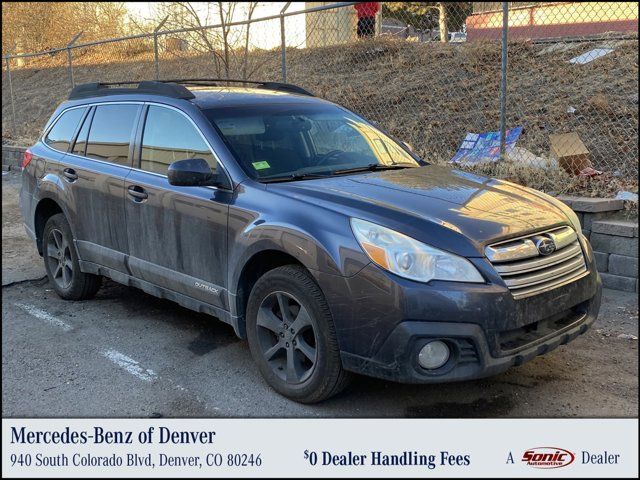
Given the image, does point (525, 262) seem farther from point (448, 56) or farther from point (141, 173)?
point (448, 56)

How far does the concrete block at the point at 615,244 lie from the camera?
5.21 m

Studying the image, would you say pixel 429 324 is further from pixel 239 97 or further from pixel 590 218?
pixel 590 218

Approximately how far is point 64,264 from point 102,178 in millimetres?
1119

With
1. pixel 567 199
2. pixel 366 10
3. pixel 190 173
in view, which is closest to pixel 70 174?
pixel 190 173

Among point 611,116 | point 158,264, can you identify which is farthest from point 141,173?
point 611,116

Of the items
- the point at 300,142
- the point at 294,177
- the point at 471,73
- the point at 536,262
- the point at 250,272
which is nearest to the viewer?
the point at 536,262

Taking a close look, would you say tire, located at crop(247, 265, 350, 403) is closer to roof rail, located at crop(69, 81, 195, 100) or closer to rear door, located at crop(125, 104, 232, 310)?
rear door, located at crop(125, 104, 232, 310)

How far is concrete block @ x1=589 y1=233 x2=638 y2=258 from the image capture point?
17.1 ft

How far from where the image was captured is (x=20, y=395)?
3814mm

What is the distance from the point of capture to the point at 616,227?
5.27m

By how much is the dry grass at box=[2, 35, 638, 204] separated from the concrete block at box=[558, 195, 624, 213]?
31 centimetres

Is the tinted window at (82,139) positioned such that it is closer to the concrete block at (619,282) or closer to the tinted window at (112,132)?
the tinted window at (112,132)

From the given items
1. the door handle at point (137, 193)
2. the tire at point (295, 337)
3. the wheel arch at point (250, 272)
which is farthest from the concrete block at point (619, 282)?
the door handle at point (137, 193)

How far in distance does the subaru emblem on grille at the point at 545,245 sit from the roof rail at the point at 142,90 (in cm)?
255
